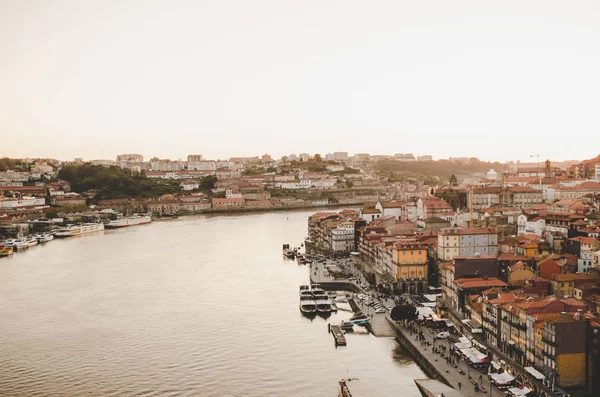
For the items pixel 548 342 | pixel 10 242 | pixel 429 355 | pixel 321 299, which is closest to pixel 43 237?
pixel 10 242

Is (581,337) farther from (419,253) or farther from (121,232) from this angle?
(121,232)

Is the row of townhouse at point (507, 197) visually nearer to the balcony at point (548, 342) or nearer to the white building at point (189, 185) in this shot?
the balcony at point (548, 342)

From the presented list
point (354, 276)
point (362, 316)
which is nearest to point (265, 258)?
point (354, 276)

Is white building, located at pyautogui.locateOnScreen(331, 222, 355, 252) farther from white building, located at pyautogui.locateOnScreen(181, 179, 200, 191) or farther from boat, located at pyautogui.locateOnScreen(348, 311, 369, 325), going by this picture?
white building, located at pyautogui.locateOnScreen(181, 179, 200, 191)

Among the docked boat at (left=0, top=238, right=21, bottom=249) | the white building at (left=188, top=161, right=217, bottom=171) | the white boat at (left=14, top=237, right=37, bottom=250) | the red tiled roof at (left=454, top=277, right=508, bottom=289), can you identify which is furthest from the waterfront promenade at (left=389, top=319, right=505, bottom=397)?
the white building at (left=188, top=161, right=217, bottom=171)

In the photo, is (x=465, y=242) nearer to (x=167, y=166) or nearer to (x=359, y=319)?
(x=359, y=319)

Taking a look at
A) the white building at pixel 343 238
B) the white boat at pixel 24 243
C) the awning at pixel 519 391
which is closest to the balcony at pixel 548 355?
the awning at pixel 519 391
